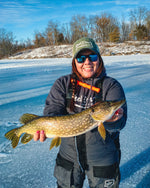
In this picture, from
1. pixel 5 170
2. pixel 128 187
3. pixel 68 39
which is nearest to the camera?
pixel 128 187

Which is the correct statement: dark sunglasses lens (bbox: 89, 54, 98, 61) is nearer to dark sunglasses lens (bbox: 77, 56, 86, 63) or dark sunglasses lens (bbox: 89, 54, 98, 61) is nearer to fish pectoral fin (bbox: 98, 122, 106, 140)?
dark sunglasses lens (bbox: 77, 56, 86, 63)

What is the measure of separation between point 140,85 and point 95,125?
4.75 metres

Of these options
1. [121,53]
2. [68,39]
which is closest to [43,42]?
[68,39]

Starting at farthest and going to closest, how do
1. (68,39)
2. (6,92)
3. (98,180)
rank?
(68,39) → (6,92) → (98,180)

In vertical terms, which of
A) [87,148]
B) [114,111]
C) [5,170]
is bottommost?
[5,170]

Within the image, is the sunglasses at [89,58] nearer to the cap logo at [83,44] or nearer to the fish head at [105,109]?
the cap logo at [83,44]

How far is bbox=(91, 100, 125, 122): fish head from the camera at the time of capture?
1.29 meters

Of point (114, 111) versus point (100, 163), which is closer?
point (114, 111)

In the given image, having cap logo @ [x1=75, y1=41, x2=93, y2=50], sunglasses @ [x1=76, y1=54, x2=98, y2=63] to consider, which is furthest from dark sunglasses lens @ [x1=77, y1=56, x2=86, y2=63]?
cap logo @ [x1=75, y1=41, x2=93, y2=50]

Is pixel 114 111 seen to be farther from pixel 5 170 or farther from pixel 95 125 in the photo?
pixel 5 170

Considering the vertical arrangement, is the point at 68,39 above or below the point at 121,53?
above

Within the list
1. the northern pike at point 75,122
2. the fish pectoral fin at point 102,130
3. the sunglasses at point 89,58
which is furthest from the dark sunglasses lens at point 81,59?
the fish pectoral fin at point 102,130

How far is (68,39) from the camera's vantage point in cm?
4753

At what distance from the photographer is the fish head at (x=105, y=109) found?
1.29m
